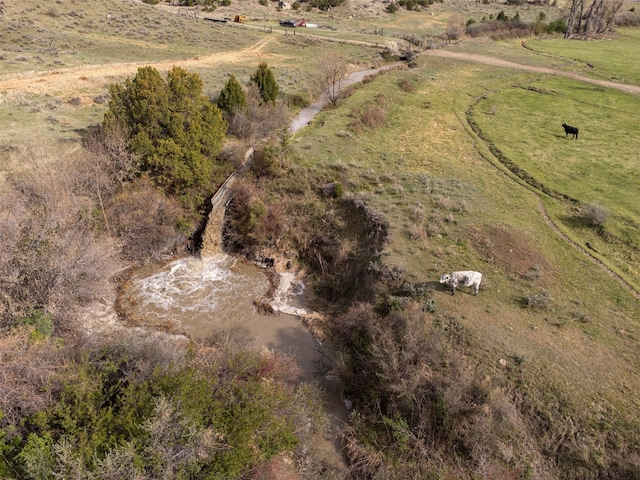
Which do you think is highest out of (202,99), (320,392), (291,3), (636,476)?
(291,3)

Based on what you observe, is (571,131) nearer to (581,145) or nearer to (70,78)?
(581,145)

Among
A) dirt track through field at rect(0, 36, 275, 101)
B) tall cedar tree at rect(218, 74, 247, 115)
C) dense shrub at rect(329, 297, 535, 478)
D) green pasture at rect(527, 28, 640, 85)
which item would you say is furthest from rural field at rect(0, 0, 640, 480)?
green pasture at rect(527, 28, 640, 85)

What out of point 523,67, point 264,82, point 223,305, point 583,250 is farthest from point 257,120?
point 523,67

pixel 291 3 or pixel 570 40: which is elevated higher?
pixel 291 3

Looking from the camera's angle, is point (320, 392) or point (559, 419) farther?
point (320, 392)

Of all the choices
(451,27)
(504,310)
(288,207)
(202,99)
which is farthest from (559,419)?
(451,27)

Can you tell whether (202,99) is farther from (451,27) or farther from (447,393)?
(451,27)
